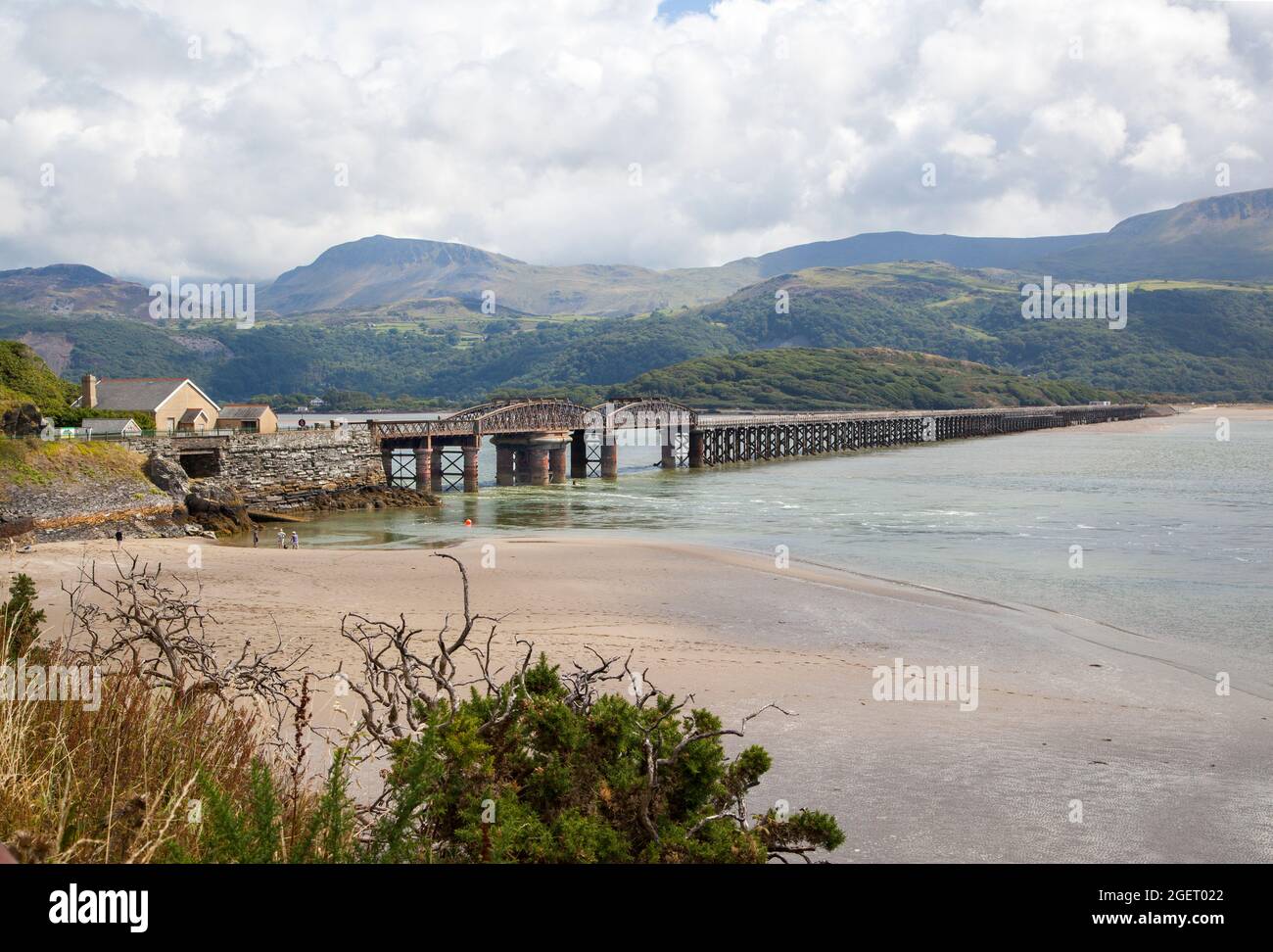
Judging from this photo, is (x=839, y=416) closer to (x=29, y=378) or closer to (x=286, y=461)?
(x=286, y=461)

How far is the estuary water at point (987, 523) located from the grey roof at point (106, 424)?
34.1 ft

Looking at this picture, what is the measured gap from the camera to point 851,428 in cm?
11581

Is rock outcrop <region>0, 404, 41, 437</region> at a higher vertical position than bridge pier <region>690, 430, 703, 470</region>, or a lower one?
higher

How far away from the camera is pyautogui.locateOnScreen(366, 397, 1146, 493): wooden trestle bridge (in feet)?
208

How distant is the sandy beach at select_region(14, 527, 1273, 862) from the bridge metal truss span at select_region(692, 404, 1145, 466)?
195 ft

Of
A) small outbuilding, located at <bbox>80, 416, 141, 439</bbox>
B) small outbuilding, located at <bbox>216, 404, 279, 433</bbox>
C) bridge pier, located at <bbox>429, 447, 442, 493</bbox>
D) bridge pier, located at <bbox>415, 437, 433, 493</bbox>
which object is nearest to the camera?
small outbuilding, located at <bbox>80, 416, 141, 439</bbox>

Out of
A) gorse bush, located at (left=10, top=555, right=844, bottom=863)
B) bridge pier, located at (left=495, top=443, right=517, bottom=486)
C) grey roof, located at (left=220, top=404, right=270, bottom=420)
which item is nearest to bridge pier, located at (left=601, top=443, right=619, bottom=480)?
bridge pier, located at (left=495, top=443, right=517, bottom=486)

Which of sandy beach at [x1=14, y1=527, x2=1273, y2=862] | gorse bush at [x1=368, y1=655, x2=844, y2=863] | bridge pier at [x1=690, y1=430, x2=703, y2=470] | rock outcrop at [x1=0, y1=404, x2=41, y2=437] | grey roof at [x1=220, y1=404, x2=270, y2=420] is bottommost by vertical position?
sandy beach at [x1=14, y1=527, x2=1273, y2=862]

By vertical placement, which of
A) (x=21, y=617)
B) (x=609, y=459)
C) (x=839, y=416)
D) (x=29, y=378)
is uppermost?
(x=29, y=378)

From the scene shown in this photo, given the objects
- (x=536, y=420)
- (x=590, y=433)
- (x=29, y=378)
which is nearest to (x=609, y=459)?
(x=536, y=420)

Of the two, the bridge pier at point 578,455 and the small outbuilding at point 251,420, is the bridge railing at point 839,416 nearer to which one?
the bridge pier at point 578,455

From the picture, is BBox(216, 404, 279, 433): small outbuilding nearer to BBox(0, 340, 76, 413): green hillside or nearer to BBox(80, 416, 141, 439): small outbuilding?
BBox(0, 340, 76, 413): green hillside

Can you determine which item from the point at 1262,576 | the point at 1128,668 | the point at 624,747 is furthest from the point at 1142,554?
the point at 624,747

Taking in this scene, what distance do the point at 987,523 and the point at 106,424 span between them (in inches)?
1592
